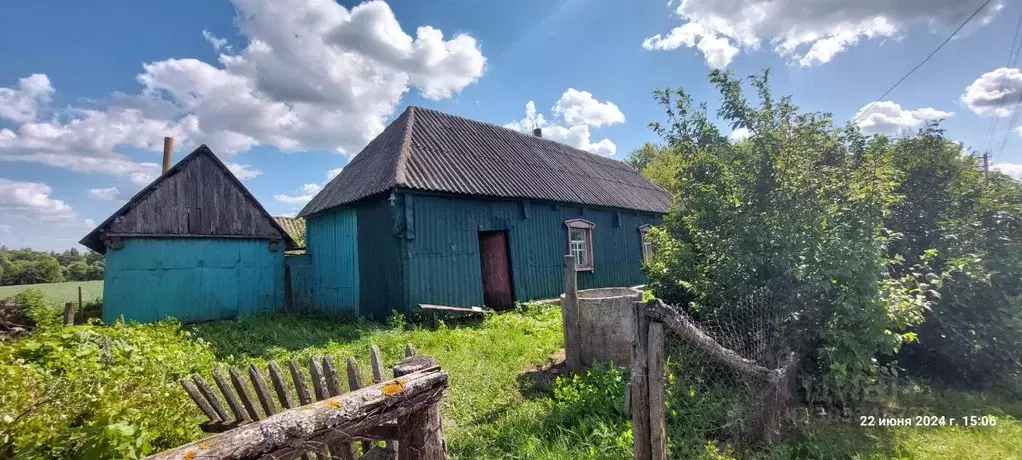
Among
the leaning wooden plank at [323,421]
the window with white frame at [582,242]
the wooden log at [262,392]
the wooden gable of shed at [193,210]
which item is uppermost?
the wooden gable of shed at [193,210]

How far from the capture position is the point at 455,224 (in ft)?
35.6

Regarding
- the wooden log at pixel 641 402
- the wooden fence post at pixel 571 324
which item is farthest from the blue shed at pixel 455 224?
the wooden log at pixel 641 402

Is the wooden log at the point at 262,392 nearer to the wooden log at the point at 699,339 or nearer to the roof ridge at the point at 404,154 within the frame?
the wooden log at the point at 699,339

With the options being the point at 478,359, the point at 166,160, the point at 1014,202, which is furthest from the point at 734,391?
the point at 166,160

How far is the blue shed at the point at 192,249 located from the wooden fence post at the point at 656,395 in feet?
41.7

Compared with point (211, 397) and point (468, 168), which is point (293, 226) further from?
Result: point (211, 397)

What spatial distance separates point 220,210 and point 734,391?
44.2 ft

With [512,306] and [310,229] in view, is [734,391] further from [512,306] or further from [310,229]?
[310,229]

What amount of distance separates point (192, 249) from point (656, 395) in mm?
13136

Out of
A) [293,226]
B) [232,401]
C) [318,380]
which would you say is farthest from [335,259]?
[293,226]

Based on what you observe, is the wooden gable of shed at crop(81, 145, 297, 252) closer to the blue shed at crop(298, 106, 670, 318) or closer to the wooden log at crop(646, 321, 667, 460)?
the blue shed at crop(298, 106, 670, 318)

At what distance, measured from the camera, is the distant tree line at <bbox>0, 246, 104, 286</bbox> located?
30.4m

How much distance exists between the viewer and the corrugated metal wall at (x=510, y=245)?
33.6 ft

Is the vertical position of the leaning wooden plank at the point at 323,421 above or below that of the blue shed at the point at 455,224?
below
